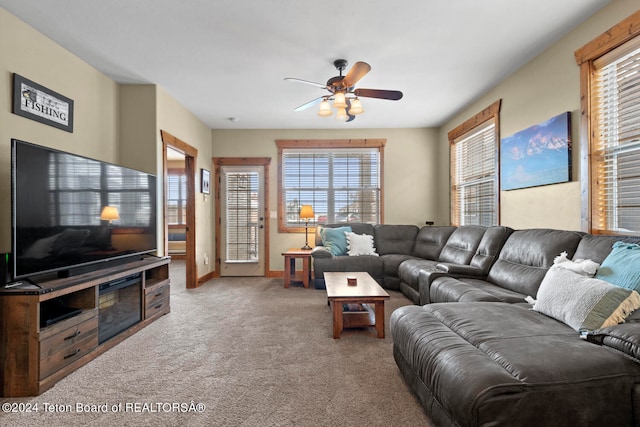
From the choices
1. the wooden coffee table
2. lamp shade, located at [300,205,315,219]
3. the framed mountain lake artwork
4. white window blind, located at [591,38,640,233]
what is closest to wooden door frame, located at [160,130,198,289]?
lamp shade, located at [300,205,315,219]

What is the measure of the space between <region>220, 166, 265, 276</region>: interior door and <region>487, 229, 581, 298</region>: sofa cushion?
3793 mm

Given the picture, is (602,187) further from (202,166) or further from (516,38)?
(202,166)

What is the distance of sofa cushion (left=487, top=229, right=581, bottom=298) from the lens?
244cm

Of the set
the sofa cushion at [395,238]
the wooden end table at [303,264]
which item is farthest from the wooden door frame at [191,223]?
the sofa cushion at [395,238]

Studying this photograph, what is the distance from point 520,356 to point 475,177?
143 inches

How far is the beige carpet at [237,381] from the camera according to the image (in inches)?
67.4

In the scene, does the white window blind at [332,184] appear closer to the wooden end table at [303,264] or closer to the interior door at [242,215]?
the interior door at [242,215]

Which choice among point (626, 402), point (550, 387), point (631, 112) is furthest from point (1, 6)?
point (631, 112)

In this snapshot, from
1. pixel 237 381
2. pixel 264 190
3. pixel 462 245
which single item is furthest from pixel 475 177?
pixel 237 381

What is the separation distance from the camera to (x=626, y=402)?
4.17 feet

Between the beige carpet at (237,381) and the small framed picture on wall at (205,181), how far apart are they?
7.80ft

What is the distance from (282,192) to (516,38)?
395cm

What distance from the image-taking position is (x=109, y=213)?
2797mm

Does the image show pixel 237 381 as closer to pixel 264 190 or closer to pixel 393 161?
pixel 264 190
